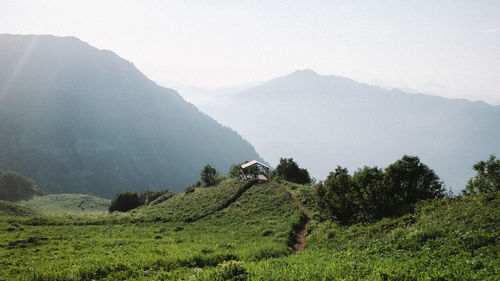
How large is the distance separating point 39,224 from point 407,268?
53.7 m

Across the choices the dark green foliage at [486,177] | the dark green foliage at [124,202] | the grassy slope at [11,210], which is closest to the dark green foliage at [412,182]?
the dark green foliage at [486,177]

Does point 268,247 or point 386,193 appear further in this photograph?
point 386,193

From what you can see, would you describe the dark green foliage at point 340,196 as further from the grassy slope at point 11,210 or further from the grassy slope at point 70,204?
the grassy slope at point 70,204

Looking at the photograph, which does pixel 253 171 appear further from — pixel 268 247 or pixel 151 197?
pixel 151 197

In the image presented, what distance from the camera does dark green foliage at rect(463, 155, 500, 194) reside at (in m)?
27.7

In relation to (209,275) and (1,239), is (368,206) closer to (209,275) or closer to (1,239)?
(209,275)

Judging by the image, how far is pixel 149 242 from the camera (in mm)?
30000

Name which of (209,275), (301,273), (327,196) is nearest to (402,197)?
(327,196)

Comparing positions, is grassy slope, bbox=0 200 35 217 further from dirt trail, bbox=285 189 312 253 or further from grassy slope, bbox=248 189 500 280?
grassy slope, bbox=248 189 500 280

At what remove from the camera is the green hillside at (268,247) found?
1382 centimetres

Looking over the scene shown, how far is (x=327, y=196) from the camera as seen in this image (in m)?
32.2

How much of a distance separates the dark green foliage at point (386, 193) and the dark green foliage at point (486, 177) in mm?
4509

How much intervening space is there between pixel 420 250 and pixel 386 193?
12.5 metres

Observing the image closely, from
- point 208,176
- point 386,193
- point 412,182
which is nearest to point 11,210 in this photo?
point 208,176
